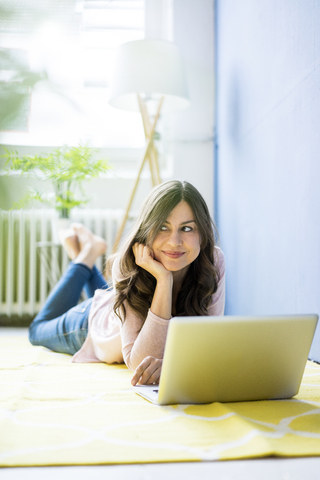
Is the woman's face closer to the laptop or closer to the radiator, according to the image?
the laptop

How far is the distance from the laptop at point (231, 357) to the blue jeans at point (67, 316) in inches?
32.1

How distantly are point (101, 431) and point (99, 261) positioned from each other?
2048mm

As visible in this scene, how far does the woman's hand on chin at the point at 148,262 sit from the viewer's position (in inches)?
49.3

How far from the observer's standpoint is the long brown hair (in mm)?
1267

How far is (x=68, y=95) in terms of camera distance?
32cm

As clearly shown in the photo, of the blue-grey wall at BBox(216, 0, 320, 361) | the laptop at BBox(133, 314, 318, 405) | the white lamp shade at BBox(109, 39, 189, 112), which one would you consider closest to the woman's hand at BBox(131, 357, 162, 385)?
the laptop at BBox(133, 314, 318, 405)

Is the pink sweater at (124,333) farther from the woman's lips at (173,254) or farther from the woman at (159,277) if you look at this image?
the woman's lips at (173,254)

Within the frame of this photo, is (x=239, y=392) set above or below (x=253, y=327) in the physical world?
below

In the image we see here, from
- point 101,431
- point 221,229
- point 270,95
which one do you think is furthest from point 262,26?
point 101,431

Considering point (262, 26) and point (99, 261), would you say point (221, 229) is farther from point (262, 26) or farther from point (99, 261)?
→ point (262, 26)

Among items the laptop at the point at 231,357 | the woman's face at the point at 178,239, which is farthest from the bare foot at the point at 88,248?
the laptop at the point at 231,357

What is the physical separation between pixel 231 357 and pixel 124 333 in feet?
1.48

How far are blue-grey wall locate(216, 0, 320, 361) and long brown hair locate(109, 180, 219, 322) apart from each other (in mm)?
403

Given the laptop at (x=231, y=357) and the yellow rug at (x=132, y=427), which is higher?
the laptop at (x=231, y=357)
